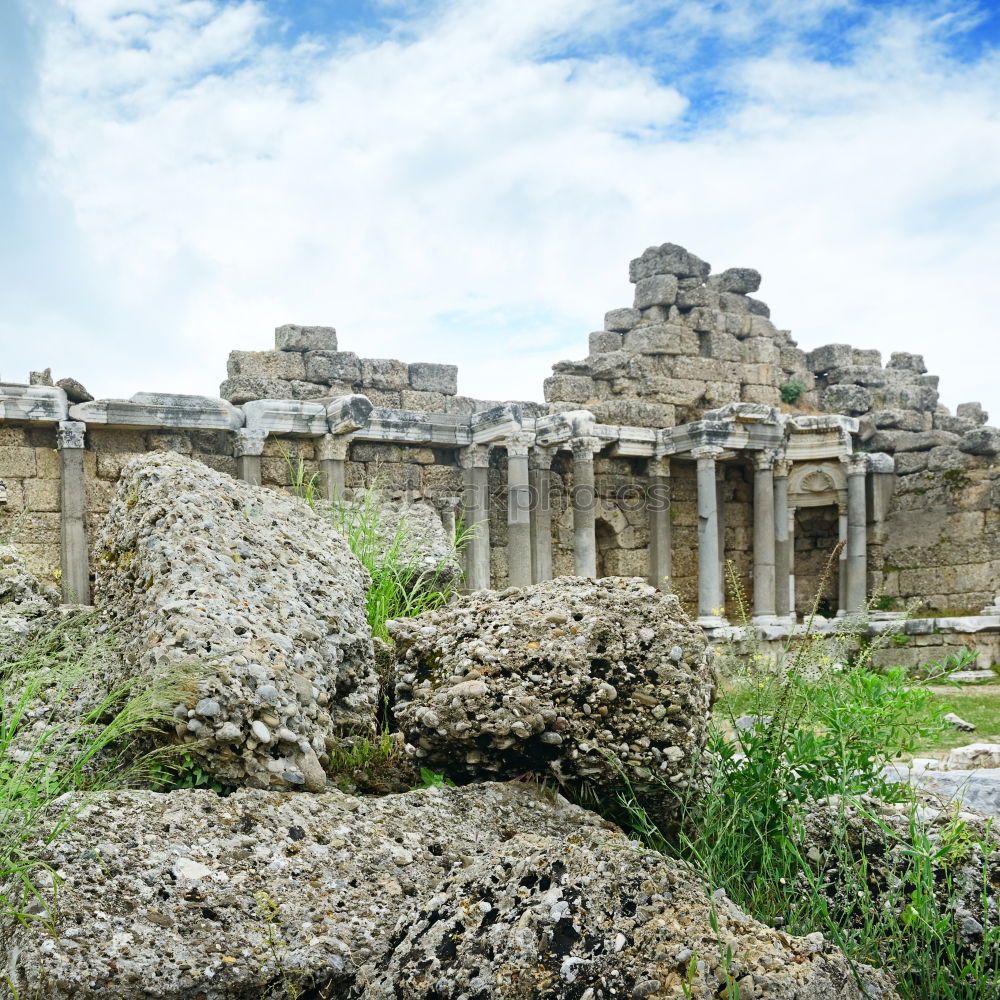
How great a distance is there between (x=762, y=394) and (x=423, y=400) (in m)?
6.55

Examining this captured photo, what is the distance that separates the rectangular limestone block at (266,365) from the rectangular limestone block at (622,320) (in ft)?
19.3

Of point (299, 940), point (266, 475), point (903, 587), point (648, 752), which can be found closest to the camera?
point (299, 940)

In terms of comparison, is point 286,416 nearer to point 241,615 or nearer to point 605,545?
point 605,545

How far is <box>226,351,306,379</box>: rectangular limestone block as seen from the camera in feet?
44.2

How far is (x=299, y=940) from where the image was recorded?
1790 millimetres

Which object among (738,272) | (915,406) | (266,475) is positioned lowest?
(266,475)

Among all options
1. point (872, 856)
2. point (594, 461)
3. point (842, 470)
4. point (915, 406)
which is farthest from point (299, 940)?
point (915, 406)

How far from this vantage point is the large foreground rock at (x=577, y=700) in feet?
8.20

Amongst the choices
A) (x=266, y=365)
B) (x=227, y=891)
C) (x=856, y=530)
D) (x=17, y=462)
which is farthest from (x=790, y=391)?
(x=227, y=891)

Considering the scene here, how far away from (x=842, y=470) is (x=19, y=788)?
1669cm

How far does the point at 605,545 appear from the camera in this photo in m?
16.2

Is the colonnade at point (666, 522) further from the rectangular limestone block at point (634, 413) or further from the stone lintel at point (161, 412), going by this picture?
the stone lintel at point (161, 412)

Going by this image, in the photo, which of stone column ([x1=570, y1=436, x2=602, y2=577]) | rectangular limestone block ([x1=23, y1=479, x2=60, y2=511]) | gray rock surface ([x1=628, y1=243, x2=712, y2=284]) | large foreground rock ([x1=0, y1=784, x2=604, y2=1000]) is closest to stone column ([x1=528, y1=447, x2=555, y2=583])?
stone column ([x1=570, y1=436, x2=602, y2=577])

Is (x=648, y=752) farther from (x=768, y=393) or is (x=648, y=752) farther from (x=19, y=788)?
(x=768, y=393)
